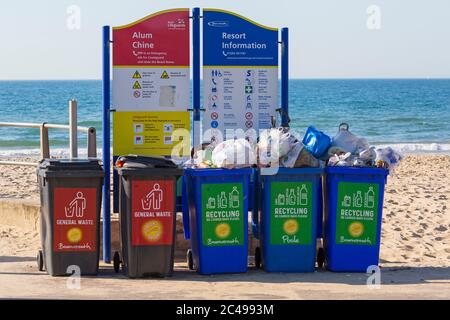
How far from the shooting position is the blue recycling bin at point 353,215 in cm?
883

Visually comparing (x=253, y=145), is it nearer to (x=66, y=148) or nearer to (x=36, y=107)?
(x=66, y=148)

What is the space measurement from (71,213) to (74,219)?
0.06 meters

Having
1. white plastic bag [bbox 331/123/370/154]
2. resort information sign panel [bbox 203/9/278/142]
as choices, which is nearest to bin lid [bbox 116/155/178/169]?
resort information sign panel [bbox 203/9/278/142]

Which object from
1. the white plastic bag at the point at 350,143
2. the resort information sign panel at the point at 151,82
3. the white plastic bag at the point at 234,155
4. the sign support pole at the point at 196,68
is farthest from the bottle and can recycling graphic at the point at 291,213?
the resort information sign panel at the point at 151,82

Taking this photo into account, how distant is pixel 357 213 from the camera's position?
8.88 metres

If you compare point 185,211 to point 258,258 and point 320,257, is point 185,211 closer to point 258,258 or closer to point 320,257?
point 258,258

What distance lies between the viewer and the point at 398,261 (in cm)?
1029

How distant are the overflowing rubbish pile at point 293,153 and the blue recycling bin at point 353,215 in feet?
0.38

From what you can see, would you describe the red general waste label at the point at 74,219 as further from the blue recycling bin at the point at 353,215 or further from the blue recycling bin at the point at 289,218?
the blue recycling bin at the point at 353,215

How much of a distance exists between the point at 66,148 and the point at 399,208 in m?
16.7

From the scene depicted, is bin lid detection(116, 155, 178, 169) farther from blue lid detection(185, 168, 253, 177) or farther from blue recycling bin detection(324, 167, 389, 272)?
blue recycling bin detection(324, 167, 389, 272)

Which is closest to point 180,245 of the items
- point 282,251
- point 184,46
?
point 282,251

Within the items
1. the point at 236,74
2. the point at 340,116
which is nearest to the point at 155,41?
the point at 236,74

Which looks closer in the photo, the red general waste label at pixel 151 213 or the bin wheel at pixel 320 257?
the red general waste label at pixel 151 213
